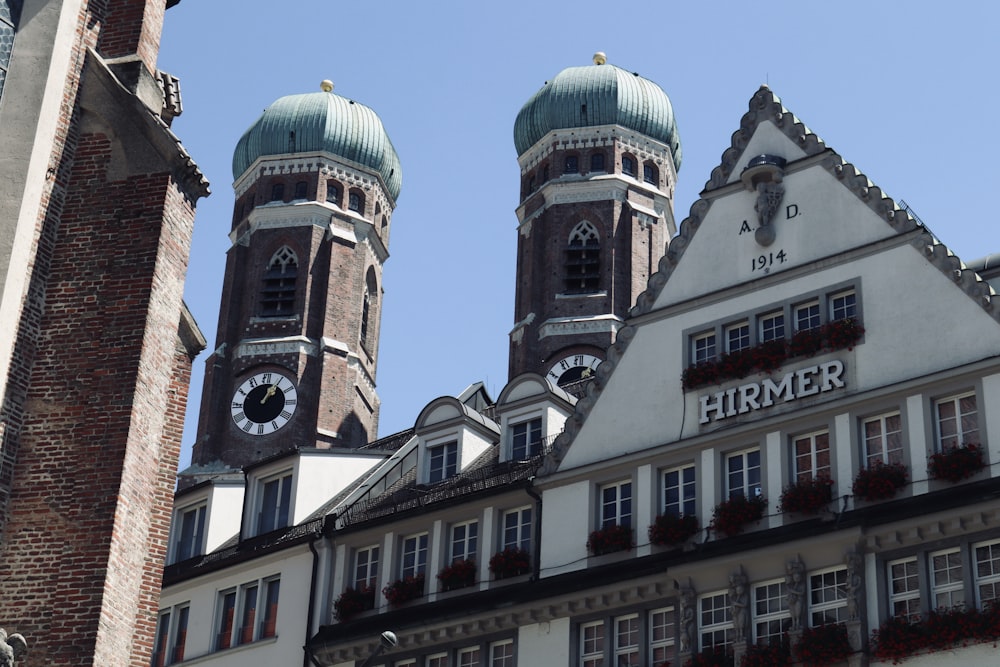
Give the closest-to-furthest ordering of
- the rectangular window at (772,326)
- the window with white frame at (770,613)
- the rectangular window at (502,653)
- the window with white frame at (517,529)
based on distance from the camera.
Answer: the window with white frame at (770,613) < the rectangular window at (772,326) < the rectangular window at (502,653) < the window with white frame at (517,529)

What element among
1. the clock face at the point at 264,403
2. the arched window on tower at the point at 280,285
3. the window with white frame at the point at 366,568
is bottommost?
the window with white frame at the point at 366,568

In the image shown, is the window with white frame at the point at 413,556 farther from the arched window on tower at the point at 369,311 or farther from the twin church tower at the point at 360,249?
the arched window on tower at the point at 369,311

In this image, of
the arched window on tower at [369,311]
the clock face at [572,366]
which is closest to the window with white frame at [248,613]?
the clock face at [572,366]

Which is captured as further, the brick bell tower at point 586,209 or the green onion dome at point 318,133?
the green onion dome at point 318,133

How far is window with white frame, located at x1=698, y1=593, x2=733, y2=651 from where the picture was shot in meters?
32.5

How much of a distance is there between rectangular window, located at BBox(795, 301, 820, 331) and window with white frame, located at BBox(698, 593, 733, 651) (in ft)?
18.2

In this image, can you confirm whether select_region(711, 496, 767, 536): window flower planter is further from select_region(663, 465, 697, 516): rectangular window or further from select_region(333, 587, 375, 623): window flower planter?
select_region(333, 587, 375, 623): window flower planter

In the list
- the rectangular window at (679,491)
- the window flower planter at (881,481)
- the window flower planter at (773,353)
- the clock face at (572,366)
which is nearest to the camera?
the window flower planter at (881,481)

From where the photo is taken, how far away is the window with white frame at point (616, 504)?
3566 centimetres

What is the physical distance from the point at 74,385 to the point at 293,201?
65091 mm

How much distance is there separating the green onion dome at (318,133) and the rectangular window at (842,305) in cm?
5606

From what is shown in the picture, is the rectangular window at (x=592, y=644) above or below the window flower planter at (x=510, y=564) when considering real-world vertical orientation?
below

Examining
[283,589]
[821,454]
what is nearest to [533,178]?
[283,589]

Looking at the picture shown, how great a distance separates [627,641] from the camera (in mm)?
34281
